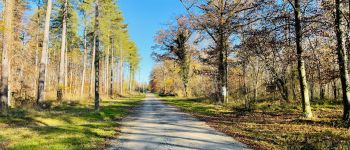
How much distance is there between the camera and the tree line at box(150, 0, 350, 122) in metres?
14.7

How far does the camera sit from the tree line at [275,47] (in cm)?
1466

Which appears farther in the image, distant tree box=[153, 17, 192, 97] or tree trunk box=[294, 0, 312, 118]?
distant tree box=[153, 17, 192, 97]

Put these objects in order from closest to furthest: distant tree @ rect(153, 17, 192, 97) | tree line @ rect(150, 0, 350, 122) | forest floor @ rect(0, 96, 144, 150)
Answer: forest floor @ rect(0, 96, 144, 150) < tree line @ rect(150, 0, 350, 122) < distant tree @ rect(153, 17, 192, 97)

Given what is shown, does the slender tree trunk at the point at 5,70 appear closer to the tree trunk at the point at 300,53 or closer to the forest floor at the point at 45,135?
the forest floor at the point at 45,135

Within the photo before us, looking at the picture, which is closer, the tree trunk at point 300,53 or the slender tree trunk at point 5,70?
the tree trunk at point 300,53

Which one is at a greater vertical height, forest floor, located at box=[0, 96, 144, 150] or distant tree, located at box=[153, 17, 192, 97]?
distant tree, located at box=[153, 17, 192, 97]

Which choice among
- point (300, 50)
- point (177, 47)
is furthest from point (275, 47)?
point (177, 47)

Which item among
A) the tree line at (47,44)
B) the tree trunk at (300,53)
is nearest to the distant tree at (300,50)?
the tree trunk at (300,53)

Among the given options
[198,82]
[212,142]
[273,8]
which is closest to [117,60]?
[198,82]

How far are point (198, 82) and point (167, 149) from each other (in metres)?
49.1

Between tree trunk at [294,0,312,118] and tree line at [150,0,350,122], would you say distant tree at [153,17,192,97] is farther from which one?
tree trunk at [294,0,312,118]

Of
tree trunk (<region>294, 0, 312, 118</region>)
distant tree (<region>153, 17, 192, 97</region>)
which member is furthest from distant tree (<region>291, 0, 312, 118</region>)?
distant tree (<region>153, 17, 192, 97</region>)

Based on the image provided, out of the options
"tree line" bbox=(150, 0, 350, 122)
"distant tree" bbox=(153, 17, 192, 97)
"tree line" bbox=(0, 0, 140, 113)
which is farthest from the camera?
"distant tree" bbox=(153, 17, 192, 97)

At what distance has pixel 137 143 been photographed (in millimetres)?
10391
